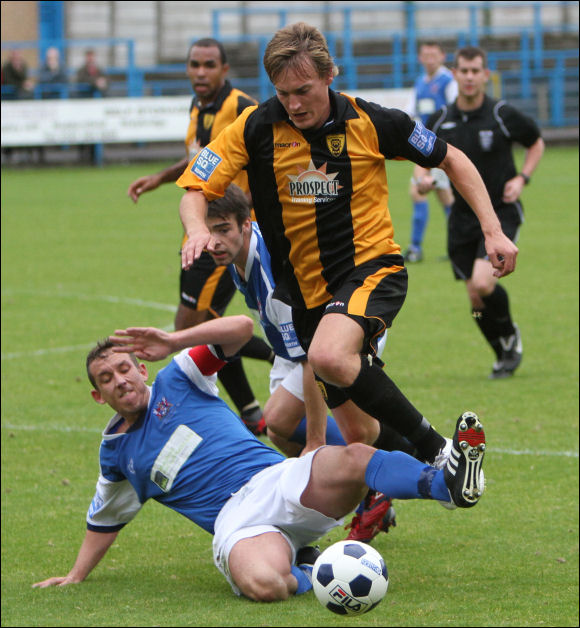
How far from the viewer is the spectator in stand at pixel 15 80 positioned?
92.1ft

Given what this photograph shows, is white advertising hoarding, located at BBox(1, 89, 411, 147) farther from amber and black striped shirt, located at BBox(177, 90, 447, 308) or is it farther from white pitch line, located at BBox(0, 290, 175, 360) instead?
amber and black striped shirt, located at BBox(177, 90, 447, 308)

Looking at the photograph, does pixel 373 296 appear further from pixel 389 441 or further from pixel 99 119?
pixel 99 119

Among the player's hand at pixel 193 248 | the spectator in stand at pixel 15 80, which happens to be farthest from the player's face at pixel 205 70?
the spectator in stand at pixel 15 80

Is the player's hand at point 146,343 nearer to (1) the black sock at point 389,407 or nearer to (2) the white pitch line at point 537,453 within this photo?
(1) the black sock at point 389,407

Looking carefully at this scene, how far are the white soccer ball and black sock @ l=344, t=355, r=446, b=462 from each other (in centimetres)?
58

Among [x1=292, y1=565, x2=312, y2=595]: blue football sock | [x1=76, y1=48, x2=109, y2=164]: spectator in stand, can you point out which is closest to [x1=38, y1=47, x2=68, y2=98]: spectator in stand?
[x1=76, y1=48, x2=109, y2=164]: spectator in stand

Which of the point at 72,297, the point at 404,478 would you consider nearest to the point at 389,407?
the point at 404,478

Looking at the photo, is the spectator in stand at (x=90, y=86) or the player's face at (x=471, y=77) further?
the spectator in stand at (x=90, y=86)

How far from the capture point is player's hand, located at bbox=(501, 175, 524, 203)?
9086 millimetres

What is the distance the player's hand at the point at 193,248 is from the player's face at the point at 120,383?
1.24 meters

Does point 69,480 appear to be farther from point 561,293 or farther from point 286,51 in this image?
point 561,293

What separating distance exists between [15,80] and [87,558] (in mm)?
23943

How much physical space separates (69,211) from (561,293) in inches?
427

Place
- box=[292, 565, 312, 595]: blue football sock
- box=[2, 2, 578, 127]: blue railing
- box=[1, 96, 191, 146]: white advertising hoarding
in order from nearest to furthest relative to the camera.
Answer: box=[292, 565, 312, 595]: blue football sock → box=[1, 96, 191, 146]: white advertising hoarding → box=[2, 2, 578, 127]: blue railing
